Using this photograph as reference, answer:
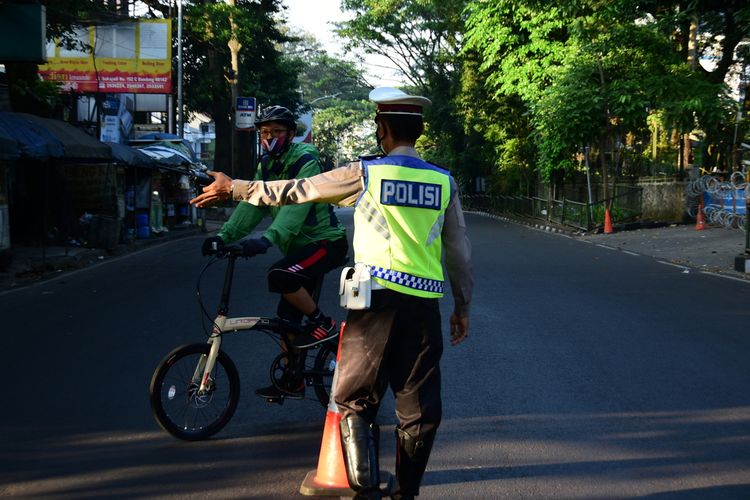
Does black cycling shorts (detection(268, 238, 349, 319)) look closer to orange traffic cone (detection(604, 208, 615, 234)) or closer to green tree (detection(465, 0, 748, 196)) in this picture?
green tree (detection(465, 0, 748, 196))

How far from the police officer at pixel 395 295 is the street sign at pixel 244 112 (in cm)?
2835

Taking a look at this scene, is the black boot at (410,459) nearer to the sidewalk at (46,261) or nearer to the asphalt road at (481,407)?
the asphalt road at (481,407)

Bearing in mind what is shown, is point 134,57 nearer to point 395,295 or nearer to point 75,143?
point 75,143

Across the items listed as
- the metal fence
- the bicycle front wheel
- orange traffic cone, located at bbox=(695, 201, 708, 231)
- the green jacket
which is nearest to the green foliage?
the metal fence

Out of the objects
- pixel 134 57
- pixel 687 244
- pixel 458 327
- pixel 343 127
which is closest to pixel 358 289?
pixel 458 327

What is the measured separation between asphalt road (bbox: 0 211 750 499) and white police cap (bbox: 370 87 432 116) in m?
1.81

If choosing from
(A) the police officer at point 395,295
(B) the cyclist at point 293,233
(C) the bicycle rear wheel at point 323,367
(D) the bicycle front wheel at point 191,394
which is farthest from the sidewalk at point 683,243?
(A) the police officer at point 395,295

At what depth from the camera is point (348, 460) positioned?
388 centimetres

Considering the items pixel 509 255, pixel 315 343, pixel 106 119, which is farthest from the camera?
pixel 106 119

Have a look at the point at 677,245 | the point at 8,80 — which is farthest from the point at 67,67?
the point at 677,245

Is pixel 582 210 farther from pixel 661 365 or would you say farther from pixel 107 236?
pixel 661 365

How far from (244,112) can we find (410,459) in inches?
1159

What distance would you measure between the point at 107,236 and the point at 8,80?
378cm

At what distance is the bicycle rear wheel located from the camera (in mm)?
5930
